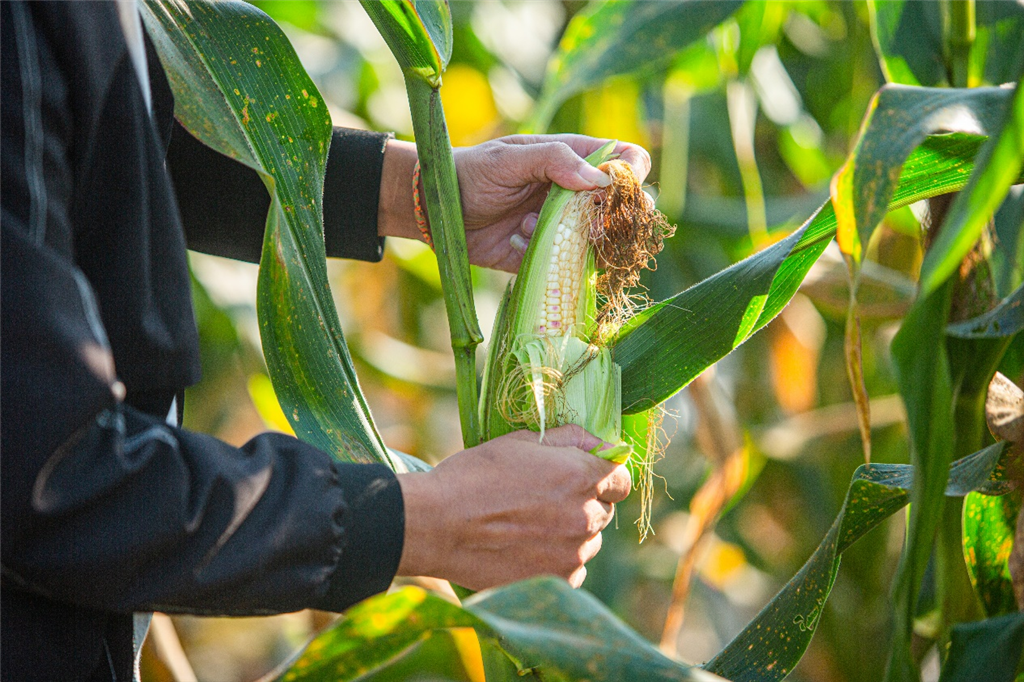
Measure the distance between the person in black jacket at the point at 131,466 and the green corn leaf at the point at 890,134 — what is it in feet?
0.75

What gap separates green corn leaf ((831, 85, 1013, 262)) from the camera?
482 mm

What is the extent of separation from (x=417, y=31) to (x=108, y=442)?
0.34 m

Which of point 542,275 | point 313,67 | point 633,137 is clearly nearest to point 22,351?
point 542,275

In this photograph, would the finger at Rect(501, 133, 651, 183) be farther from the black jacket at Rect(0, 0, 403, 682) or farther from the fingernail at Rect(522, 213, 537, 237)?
the black jacket at Rect(0, 0, 403, 682)

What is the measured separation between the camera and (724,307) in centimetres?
70

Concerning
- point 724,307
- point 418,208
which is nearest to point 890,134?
point 724,307

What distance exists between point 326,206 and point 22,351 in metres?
0.44

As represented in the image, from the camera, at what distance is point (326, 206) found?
2.83ft

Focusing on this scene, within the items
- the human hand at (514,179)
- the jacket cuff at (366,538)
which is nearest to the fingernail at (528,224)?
the human hand at (514,179)

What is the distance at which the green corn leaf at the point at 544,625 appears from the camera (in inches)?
17.9

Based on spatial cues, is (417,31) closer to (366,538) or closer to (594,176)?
(594,176)

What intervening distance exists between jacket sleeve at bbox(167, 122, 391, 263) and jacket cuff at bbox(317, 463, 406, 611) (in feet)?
1.20

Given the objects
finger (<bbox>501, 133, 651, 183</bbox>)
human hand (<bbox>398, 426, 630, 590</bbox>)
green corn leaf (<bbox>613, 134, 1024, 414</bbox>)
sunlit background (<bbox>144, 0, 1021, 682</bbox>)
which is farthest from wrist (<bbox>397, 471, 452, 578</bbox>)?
sunlit background (<bbox>144, 0, 1021, 682</bbox>)

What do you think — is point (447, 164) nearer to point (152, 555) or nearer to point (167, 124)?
point (167, 124)
